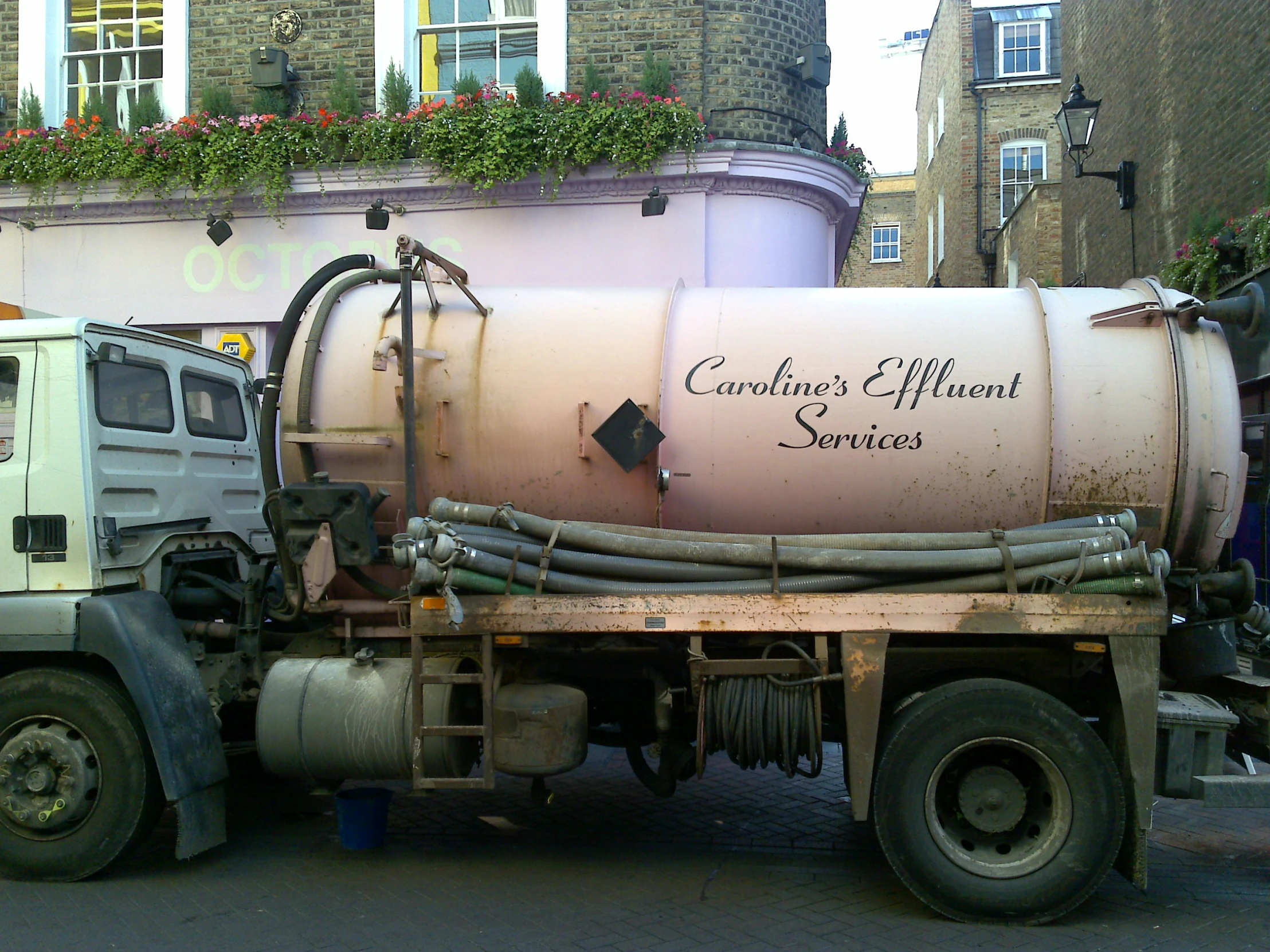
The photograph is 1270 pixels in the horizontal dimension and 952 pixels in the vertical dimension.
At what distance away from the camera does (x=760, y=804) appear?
6.33 m

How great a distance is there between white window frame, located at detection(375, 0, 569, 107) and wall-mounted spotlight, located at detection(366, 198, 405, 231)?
106 cm

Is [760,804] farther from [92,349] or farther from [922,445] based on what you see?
[92,349]

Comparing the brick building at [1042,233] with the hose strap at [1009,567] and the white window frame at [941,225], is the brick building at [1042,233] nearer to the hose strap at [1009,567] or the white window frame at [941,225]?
the white window frame at [941,225]

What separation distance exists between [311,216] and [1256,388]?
27.7 ft

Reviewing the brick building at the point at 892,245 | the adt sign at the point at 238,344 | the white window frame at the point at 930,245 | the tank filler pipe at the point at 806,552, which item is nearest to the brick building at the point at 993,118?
the white window frame at the point at 930,245

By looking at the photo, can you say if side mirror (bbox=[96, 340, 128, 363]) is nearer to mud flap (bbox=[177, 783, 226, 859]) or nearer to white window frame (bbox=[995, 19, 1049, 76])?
mud flap (bbox=[177, 783, 226, 859])

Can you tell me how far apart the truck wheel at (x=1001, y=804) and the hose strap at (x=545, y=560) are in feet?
5.36

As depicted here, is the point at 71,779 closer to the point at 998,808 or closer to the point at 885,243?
the point at 998,808

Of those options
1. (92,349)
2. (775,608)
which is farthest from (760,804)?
(92,349)

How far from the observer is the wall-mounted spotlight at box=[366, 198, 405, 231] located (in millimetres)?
10312

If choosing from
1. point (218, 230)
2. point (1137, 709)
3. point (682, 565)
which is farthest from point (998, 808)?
point (218, 230)

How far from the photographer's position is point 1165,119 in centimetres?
1370

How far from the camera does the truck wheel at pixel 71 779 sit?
4.91 meters

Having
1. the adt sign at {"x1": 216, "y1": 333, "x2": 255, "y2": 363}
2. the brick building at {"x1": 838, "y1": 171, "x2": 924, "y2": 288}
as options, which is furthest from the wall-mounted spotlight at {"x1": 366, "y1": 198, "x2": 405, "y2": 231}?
the brick building at {"x1": 838, "y1": 171, "x2": 924, "y2": 288}
